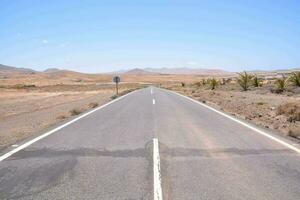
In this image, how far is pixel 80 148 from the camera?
30.6 ft

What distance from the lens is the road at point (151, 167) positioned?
581 cm

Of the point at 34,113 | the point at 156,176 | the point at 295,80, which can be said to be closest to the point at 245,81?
the point at 295,80

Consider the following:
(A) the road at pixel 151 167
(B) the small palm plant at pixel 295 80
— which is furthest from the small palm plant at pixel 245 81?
(A) the road at pixel 151 167

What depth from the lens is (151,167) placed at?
730 cm

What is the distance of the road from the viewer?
229 inches

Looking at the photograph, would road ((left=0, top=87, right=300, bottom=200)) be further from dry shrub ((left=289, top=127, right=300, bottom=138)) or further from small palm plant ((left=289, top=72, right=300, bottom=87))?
small palm plant ((left=289, top=72, right=300, bottom=87))

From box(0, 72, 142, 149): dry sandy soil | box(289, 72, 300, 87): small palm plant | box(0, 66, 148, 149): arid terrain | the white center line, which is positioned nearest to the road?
the white center line

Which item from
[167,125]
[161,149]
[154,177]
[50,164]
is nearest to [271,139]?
[161,149]

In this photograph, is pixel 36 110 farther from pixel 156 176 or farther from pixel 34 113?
pixel 156 176

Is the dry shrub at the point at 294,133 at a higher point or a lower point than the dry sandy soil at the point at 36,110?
higher

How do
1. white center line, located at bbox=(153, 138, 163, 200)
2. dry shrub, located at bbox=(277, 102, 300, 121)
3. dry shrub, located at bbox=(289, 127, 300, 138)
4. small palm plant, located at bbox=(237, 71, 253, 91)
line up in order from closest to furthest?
white center line, located at bbox=(153, 138, 163, 200)
dry shrub, located at bbox=(289, 127, 300, 138)
dry shrub, located at bbox=(277, 102, 300, 121)
small palm plant, located at bbox=(237, 71, 253, 91)

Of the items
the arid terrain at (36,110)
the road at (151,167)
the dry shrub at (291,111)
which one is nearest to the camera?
the road at (151,167)

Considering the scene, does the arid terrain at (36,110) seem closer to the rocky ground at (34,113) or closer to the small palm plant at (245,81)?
the rocky ground at (34,113)

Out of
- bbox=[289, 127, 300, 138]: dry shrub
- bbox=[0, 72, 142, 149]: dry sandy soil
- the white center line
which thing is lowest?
bbox=[0, 72, 142, 149]: dry sandy soil
